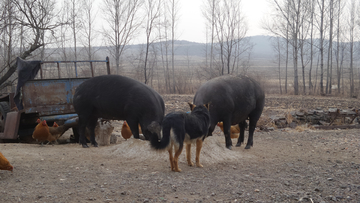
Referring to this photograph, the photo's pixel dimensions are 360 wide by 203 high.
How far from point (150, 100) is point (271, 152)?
3.28m

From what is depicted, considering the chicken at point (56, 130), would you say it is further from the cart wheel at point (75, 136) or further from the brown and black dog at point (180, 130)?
the brown and black dog at point (180, 130)

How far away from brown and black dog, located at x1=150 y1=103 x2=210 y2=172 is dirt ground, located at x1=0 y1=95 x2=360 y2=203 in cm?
46

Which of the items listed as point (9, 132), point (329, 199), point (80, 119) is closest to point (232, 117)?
point (329, 199)

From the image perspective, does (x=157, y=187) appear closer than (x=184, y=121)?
Yes

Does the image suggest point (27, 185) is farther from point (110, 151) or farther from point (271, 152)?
point (271, 152)

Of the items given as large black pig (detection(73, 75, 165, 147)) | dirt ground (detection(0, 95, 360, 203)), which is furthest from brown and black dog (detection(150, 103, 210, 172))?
large black pig (detection(73, 75, 165, 147))

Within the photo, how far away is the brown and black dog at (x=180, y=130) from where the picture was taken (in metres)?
4.80

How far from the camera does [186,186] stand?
4348 millimetres

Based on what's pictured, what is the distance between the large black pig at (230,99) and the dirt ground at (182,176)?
597 millimetres

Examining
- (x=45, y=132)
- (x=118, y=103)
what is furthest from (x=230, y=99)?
(x=45, y=132)

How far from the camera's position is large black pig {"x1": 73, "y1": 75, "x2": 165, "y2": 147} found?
6.33 metres

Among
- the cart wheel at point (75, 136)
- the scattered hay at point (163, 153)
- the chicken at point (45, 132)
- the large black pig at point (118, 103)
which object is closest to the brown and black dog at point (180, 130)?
the scattered hay at point (163, 153)

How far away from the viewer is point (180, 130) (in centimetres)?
487

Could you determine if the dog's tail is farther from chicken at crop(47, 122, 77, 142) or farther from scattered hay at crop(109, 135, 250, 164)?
chicken at crop(47, 122, 77, 142)
